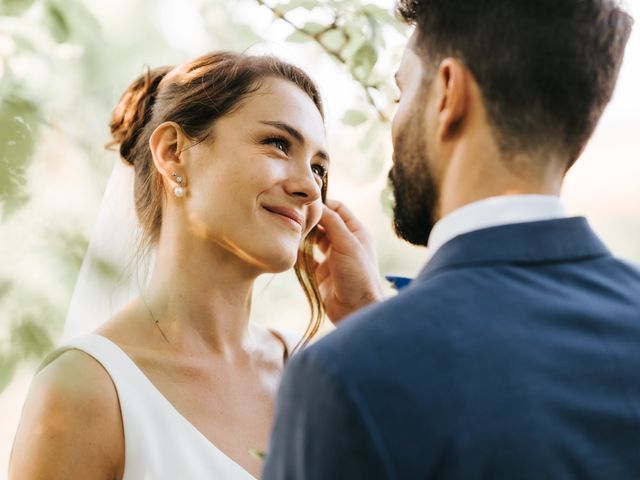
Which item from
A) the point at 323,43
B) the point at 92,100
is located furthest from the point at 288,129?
the point at 92,100

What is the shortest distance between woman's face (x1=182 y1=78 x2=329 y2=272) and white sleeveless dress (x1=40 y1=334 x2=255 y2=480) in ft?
1.32

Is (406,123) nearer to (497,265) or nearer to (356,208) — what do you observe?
(497,265)

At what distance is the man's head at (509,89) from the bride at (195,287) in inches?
35.6

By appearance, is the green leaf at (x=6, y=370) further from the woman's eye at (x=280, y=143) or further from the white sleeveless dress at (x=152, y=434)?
the woman's eye at (x=280, y=143)

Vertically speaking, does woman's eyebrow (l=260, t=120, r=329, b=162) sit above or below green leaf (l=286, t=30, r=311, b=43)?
below

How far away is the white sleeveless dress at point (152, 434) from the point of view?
6.45 feet

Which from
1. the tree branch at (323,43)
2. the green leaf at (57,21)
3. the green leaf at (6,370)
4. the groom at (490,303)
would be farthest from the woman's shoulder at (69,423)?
the tree branch at (323,43)

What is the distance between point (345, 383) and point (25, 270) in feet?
4.66

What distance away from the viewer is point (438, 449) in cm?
99

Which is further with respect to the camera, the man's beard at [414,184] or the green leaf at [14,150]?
the green leaf at [14,150]

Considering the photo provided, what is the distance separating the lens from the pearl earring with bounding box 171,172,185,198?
223 centimetres

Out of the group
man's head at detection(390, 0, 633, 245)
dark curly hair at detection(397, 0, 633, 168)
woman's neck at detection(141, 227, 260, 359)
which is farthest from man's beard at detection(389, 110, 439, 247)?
woman's neck at detection(141, 227, 260, 359)

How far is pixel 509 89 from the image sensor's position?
1.22m

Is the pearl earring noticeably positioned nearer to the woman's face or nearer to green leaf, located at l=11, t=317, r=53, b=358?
the woman's face
